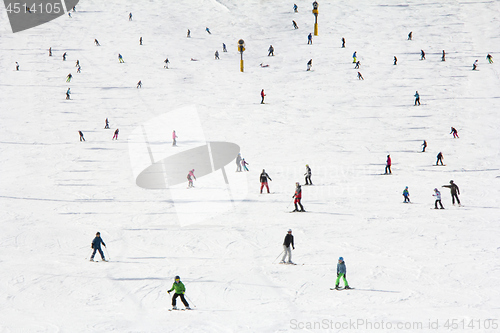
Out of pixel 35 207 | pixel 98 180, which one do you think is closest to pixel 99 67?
pixel 98 180

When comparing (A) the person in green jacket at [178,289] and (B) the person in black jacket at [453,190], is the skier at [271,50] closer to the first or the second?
(B) the person in black jacket at [453,190]

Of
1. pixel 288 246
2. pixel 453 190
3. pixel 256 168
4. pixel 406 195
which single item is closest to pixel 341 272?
pixel 288 246

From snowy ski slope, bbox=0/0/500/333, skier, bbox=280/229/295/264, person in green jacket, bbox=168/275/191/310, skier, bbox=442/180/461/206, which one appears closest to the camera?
person in green jacket, bbox=168/275/191/310

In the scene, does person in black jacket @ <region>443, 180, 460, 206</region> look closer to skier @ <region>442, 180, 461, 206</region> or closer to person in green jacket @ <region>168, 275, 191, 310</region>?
skier @ <region>442, 180, 461, 206</region>

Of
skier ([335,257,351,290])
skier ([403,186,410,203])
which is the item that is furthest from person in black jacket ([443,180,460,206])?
skier ([335,257,351,290])

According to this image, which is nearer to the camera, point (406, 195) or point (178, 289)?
point (178, 289)

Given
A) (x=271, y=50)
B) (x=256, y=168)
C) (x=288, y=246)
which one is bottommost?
(x=288, y=246)

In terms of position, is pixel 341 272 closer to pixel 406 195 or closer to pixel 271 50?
pixel 406 195
